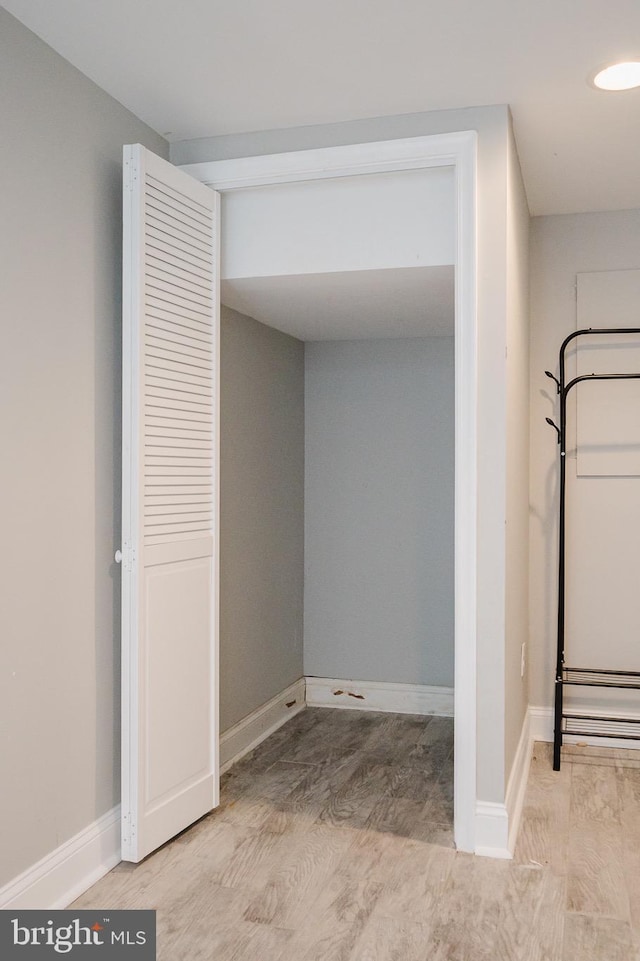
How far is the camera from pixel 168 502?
2.79 meters

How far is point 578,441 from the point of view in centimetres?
400

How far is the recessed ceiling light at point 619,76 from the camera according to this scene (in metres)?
2.52

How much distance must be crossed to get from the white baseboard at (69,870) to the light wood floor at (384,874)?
4 centimetres

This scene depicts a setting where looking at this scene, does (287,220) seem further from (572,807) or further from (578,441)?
(572,807)

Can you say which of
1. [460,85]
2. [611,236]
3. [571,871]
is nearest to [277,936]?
[571,871]

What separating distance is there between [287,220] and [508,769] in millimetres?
2082

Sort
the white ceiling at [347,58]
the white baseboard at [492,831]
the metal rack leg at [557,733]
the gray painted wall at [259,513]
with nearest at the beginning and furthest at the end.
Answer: the white ceiling at [347,58]
the white baseboard at [492,831]
the metal rack leg at [557,733]
the gray painted wall at [259,513]

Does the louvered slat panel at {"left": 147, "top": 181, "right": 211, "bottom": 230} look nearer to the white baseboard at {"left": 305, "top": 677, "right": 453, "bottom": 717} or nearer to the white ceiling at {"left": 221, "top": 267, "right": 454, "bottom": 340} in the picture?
the white ceiling at {"left": 221, "top": 267, "right": 454, "bottom": 340}

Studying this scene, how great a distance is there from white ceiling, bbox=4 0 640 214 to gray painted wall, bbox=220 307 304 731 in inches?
42.9

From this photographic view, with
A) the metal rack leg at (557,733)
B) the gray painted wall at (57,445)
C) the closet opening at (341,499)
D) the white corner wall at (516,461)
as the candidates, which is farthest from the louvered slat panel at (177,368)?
the metal rack leg at (557,733)

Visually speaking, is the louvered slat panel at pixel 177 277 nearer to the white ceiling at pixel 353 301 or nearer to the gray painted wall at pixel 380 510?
the white ceiling at pixel 353 301

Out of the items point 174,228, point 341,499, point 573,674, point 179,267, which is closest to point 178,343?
point 179,267

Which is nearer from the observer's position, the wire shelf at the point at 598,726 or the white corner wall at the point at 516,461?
the white corner wall at the point at 516,461

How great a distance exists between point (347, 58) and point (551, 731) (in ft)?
9.97
